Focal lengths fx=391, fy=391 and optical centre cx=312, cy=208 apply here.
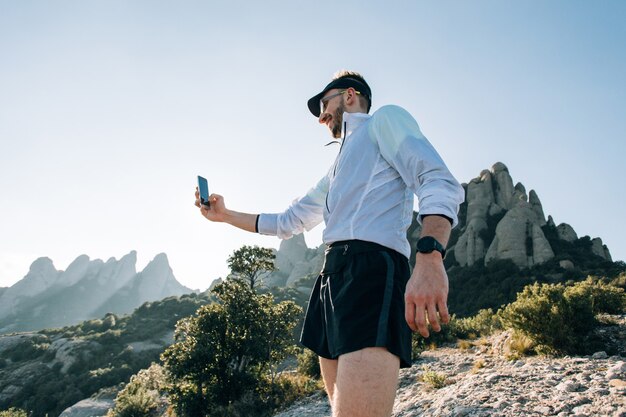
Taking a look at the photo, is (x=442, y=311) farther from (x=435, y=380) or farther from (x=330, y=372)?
(x=435, y=380)

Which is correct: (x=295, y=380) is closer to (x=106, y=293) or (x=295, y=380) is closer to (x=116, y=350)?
(x=116, y=350)

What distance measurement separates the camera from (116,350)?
43.1 meters

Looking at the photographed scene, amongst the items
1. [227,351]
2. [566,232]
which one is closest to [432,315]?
[227,351]

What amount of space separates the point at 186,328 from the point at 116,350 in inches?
1284

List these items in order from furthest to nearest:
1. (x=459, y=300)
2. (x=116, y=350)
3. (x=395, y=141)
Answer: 1. (x=116, y=350)
2. (x=459, y=300)
3. (x=395, y=141)

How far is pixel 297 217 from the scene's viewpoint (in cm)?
289

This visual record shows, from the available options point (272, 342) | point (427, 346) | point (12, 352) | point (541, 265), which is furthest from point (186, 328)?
point (12, 352)

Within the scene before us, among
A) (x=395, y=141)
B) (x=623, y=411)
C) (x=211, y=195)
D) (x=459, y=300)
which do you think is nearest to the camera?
(x=395, y=141)

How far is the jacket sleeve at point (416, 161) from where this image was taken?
1655 millimetres

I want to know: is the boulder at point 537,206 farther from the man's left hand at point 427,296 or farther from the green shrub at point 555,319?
the man's left hand at point 427,296

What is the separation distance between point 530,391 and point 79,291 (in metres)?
147

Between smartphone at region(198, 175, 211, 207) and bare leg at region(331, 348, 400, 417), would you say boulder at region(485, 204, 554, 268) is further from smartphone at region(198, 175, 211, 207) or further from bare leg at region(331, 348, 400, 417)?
bare leg at region(331, 348, 400, 417)

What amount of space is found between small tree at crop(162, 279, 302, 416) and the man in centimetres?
1283

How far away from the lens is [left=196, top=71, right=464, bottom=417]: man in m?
1.57
